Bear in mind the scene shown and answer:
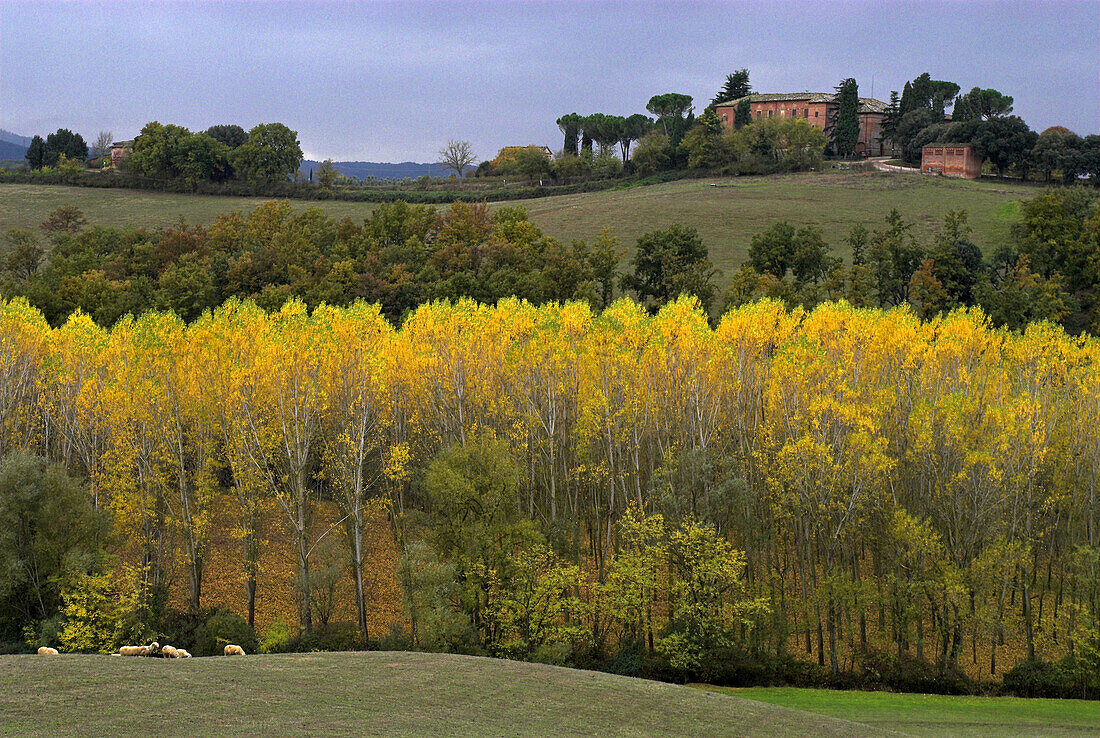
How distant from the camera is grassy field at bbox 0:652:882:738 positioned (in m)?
21.8

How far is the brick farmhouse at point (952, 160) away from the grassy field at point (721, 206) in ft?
18.8

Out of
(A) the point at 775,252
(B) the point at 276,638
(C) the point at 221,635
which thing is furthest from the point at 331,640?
(A) the point at 775,252

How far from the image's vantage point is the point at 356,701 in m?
24.5

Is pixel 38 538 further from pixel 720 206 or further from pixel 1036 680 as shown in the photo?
pixel 720 206

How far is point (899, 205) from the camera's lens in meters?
135

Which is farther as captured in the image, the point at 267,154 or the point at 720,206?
the point at 267,154

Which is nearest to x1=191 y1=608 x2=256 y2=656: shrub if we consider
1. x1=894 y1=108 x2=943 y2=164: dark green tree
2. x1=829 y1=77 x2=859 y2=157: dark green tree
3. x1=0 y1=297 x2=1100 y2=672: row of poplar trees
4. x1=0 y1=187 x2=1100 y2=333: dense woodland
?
x1=0 y1=297 x2=1100 y2=672: row of poplar trees

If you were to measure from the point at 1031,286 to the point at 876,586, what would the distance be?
5305cm

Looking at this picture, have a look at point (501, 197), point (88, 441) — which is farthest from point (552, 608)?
point (501, 197)

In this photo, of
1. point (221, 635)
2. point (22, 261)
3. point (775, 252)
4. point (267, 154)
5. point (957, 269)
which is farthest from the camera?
point (267, 154)

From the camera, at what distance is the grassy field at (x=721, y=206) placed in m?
125

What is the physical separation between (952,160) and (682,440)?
131m

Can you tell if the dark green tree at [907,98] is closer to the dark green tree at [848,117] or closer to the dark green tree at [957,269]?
the dark green tree at [848,117]

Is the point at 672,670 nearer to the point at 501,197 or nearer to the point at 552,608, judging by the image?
the point at 552,608
